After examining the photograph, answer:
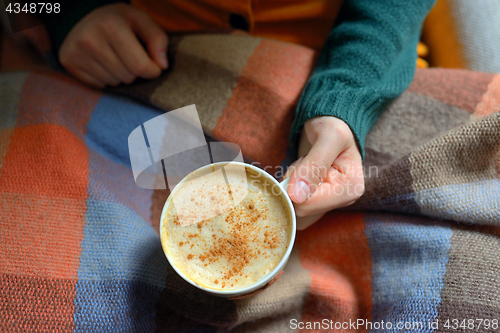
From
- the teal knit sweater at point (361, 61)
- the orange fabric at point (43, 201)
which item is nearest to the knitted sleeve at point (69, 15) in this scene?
the teal knit sweater at point (361, 61)

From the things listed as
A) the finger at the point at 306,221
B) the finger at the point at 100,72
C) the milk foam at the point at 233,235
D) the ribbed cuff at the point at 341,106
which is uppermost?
the ribbed cuff at the point at 341,106

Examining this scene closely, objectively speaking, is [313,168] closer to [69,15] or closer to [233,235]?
[233,235]

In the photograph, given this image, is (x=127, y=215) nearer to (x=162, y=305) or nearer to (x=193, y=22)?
(x=162, y=305)

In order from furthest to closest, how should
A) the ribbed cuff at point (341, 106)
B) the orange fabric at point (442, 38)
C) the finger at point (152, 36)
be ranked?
1. the orange fabric at point (442, 38)
2. the finger at point (152, 36)
3. the ribbed cuff at point (341, 106)

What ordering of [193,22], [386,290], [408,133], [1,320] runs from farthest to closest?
[193,22]
[408,133]
[386,290]
[1,320]

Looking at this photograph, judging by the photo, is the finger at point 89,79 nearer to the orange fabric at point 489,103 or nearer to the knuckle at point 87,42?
the knuckle at point 87,42

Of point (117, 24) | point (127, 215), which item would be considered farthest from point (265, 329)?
point (117, 24)
